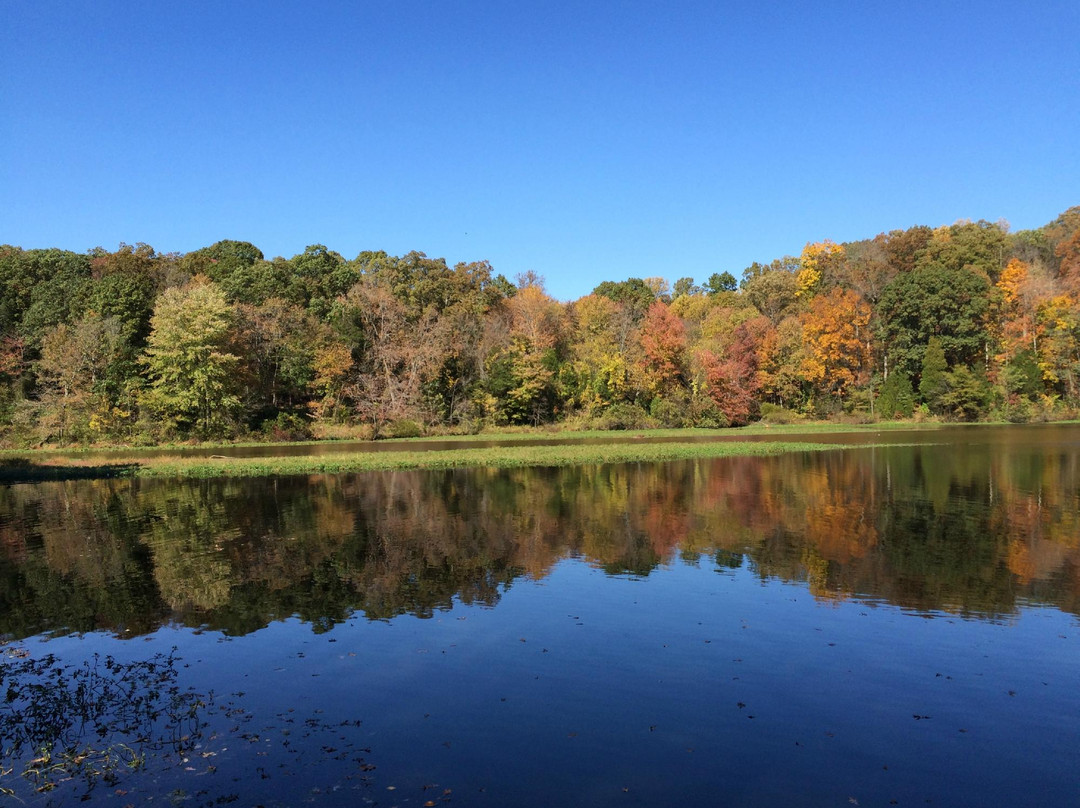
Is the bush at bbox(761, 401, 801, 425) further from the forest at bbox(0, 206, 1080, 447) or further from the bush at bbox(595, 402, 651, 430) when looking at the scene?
the bush at bbox(595, 402, 651, 430)

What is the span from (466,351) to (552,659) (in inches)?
2220

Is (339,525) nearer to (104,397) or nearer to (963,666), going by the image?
(963,666)

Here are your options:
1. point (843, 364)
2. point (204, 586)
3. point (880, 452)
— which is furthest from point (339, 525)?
point (843, 364)

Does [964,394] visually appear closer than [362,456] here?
No

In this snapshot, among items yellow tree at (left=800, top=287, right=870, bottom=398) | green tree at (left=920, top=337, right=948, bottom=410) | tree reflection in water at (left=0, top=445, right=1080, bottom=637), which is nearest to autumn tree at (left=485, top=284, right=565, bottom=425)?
yellow tree at (left=800, top=287, right=870, bottom=398)

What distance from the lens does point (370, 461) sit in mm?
37938

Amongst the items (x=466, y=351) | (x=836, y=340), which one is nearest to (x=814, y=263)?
(x=836, y=340)

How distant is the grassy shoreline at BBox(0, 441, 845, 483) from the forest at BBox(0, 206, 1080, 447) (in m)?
12.7

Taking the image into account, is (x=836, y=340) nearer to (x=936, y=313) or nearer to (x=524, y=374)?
(x=936, y=313)

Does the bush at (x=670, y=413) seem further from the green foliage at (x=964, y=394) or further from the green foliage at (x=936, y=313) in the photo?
the green foliage at (x=964, y=394)

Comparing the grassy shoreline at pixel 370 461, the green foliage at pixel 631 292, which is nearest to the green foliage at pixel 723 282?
the green foliage at pixel 631 292

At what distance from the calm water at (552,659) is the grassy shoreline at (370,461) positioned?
14.3 meters

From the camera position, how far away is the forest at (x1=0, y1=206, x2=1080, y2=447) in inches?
2140

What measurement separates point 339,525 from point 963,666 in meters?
16.0
